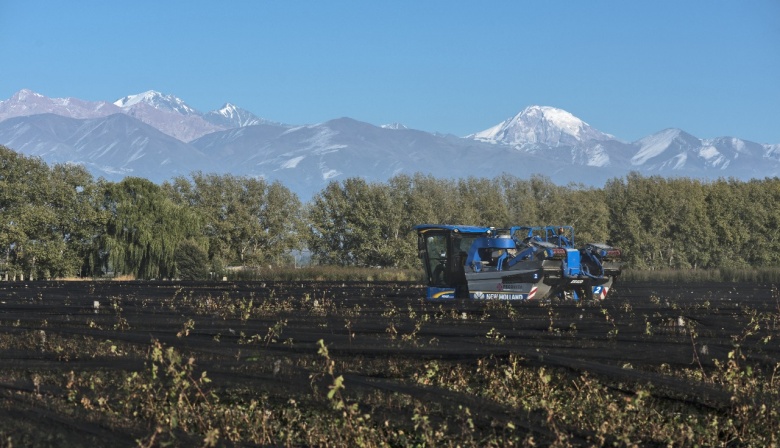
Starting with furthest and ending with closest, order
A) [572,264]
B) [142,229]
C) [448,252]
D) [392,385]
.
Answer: [142,229] < [448,252] < [572,264] < [392,385]

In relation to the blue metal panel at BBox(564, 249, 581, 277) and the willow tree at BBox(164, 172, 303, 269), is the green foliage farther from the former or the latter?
the blue metal panel at BBox(564, 249, 581, 277)

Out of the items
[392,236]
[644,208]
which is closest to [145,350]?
[392,236]

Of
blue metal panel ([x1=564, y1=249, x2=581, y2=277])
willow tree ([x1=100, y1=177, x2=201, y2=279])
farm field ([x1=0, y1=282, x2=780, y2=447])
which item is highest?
willow tree ([x1=100, y1=177, x2=201, y2=279])

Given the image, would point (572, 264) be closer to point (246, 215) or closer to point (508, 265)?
point (508, 265)

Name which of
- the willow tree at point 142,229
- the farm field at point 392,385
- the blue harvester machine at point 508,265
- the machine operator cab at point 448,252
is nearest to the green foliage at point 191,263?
the willow tree at point 142,229

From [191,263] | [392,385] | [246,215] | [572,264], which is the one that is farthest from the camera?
[246,215]

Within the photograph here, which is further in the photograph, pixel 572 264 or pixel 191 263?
pixel 191 263

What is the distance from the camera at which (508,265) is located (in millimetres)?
22781

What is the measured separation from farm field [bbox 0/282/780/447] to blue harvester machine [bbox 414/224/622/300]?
7.25 meters

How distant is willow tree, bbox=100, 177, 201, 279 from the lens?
193 ft

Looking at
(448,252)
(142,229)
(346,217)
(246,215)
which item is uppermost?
(246,215)

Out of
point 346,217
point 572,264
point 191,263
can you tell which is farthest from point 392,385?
point 346,217

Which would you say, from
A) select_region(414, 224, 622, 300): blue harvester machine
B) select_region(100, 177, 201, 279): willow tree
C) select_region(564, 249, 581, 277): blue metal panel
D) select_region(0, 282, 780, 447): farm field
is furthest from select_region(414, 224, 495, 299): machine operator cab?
select_region(100, 177, 201, 279): willow tree

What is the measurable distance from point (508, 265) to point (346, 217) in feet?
161
